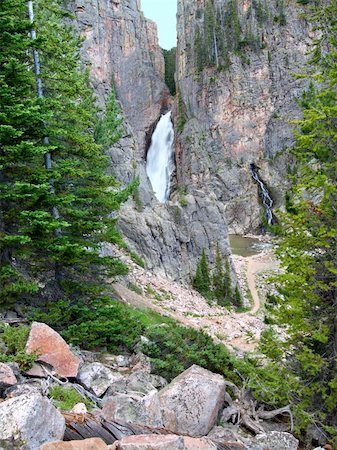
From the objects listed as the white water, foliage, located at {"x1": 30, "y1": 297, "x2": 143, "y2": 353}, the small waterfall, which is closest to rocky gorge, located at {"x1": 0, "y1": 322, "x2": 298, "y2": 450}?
foliage, located at {"x1": 30, "y1": 297, "x2": 143, "y2": 353}

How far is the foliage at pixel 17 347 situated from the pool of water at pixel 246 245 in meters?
48.3

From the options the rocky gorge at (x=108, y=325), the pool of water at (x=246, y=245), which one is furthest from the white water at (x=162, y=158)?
the rocky gorge at (x=108, y=325)

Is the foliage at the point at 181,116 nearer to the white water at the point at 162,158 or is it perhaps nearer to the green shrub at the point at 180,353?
the white water at the point at 162,158

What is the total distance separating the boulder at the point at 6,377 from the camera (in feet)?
19.6

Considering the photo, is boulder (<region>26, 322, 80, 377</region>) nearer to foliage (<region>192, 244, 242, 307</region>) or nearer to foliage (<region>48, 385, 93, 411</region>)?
foliage (<region>48, 385, 93, 411</region>)

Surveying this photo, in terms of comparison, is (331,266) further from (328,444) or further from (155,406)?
(155,406)

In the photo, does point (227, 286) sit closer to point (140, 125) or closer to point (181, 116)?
point (140, 125)

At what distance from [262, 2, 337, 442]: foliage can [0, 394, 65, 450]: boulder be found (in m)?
5.46

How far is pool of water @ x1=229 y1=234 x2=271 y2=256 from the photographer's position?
55684 millimetres

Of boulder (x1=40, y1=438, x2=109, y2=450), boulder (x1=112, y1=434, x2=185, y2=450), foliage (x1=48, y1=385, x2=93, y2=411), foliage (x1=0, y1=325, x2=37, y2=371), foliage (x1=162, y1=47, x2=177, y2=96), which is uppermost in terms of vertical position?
foliage (x1=162, y1=47, x2=177, y2=96)

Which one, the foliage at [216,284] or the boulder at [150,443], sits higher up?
the boulder at [150,443]

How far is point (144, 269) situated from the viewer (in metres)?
26.2

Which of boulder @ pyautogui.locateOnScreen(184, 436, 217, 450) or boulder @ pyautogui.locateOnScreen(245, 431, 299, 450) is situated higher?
boulder @ pyautogui.locateOnScreen(184, 436, 217, 450)

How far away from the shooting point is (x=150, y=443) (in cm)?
409
